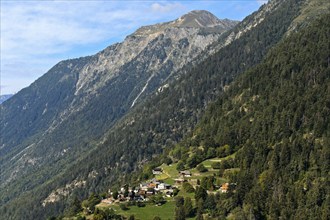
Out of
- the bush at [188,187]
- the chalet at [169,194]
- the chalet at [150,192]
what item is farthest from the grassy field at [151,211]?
the chalet at [150,192]

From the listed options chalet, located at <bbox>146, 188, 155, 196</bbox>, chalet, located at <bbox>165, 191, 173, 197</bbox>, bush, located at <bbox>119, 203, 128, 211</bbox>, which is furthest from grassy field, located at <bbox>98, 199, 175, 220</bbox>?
chalet, located at <bbox>146, 188, 155, 196</bbox>

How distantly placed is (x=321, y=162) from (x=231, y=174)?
3411 cm

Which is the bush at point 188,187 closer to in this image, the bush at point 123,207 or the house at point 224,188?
the house at point 224,188

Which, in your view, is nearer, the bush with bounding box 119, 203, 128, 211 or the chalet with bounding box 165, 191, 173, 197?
the bush with bounding box 119, 203, 128, 211

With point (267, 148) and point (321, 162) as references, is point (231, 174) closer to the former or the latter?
point (267, 148)

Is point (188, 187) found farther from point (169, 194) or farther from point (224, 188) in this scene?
point (224, 188)

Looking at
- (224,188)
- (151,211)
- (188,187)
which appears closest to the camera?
(151,211)

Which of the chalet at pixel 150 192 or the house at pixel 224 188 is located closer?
the house at pixel 224 188

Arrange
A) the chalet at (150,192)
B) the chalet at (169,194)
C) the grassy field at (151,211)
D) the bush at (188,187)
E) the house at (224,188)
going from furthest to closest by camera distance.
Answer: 1. the chalet at (150,192)
2. the chalet at (169,194)
3. the bush at (188,187)
4. the house at (224,188)
5. the grassy field at (151,211)

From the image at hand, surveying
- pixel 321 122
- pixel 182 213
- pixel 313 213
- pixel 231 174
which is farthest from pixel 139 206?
pixel 321 122

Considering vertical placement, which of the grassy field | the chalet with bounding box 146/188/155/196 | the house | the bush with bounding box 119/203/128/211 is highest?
the house

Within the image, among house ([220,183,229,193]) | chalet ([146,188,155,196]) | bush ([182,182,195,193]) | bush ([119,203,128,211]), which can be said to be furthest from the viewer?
chalet ([146,188,155,196])

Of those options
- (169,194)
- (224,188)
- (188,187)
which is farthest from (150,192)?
(224,188)

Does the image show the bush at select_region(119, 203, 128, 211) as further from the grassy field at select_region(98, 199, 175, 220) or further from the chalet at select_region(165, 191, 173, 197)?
the chalet at select_region(165, 191, 173, 197)
